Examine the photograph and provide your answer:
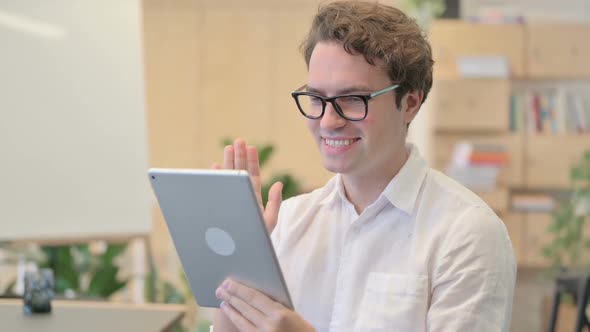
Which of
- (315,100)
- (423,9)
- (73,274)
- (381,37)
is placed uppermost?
(423,9)

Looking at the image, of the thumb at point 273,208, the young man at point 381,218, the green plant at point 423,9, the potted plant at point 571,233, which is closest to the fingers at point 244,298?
the young man at point 381,218

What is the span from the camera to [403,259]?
1.50 m

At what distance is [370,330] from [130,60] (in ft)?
7.33

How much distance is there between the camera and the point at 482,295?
1.41m

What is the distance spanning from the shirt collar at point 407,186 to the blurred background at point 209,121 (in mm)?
1536

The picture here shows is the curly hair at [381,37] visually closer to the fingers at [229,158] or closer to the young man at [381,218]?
the young man at [381,218]

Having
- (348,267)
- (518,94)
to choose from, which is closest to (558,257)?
(518,94)

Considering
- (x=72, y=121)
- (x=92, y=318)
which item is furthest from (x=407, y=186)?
(x=72, y=121)

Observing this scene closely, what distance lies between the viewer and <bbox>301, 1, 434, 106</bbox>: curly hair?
1450 mm

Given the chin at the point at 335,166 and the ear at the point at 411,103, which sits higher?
the ear at the point at 411,103

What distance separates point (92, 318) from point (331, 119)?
0.86m

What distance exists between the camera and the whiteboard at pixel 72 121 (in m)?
3.31

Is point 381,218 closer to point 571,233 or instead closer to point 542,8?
point 571,233

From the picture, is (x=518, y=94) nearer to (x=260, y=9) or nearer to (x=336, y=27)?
(x=260, y=9)
